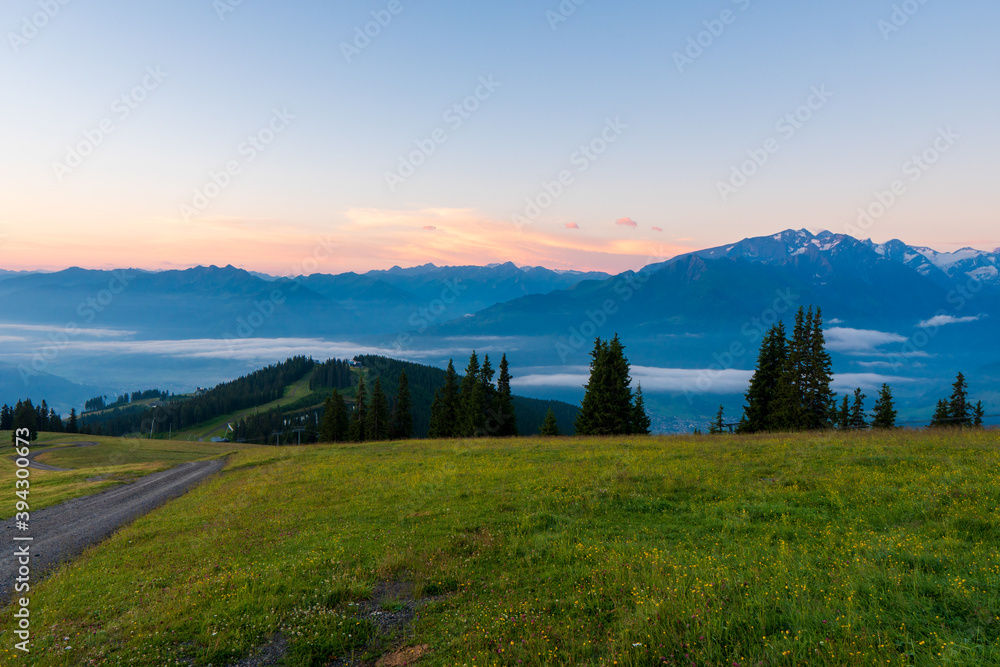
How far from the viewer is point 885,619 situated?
699 cm

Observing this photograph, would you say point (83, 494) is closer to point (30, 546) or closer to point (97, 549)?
point (30, 546)

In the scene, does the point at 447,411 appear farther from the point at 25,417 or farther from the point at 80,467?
the point at 25,417

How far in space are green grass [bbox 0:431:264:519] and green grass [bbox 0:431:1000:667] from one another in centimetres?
1535

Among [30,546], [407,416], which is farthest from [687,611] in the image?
[407,416]

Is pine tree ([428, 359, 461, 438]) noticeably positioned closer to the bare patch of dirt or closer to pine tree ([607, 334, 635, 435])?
pine tree ([607, 334, 635, 435])

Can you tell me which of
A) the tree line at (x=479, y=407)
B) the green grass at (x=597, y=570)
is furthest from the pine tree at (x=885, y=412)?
the tree line at (x=479, y=407)

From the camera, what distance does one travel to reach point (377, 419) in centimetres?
7375

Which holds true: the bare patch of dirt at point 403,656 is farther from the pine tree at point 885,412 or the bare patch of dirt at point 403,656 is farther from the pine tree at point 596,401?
the pine tree at point 885,412

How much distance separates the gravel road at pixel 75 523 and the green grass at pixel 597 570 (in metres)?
1.34

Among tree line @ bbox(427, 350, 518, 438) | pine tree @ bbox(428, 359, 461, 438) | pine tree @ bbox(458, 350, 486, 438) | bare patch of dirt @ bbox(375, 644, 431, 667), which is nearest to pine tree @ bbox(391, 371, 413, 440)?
pine tree @ bbox(428, 359, 461, 438)

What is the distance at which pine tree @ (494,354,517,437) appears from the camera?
206 feet

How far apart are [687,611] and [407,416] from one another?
7271 cm

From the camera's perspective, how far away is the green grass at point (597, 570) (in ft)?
23.6

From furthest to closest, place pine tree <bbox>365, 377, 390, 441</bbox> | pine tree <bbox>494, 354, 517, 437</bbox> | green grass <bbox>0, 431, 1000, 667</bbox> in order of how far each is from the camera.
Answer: pine tree <bbox>365, 377, 390, 441</bbox>, pine tree <bbox>494, 354, 517, 437</bbox>, green grass <bbox>0, 431, 1000, 667</bbox>
